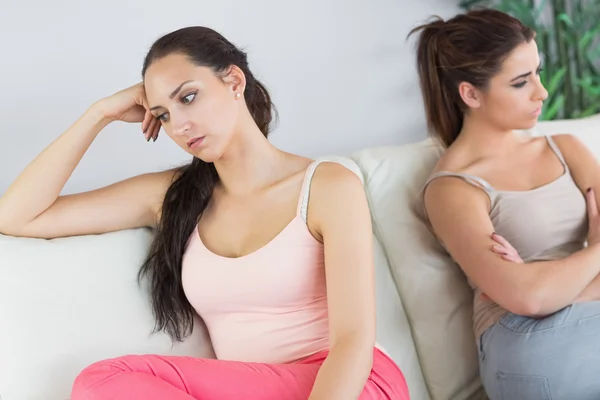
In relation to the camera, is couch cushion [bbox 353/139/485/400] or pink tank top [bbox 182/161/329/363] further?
couch cushion [bbox 353/139/485/400]

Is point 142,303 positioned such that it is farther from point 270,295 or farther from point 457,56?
point 457,56

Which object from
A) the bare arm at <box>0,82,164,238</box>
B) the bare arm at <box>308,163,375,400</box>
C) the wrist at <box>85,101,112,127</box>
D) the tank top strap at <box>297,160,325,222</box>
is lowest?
the bare arm at <box>308,163,375,400</box>

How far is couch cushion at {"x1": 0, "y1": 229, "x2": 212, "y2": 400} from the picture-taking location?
1.54 metres

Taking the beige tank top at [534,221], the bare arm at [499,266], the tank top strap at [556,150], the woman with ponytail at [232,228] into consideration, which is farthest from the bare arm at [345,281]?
the tank top strap at [556,150]

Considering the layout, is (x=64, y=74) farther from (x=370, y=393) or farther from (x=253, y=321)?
(x=370, y=393)

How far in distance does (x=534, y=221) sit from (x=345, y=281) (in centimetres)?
64

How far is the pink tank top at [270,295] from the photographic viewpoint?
5.14ft

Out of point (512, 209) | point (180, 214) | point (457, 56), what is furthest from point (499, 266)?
A: point (180, 214)

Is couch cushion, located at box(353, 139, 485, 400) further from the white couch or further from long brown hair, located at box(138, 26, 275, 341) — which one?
long brown hair, located at box(138, 26, 275, 341)

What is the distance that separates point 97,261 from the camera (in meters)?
1.66

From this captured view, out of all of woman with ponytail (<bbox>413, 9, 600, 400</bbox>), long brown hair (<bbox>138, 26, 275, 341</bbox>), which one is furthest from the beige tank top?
long brown hair (<bbox>138, 26, 275, 341</bbox>)

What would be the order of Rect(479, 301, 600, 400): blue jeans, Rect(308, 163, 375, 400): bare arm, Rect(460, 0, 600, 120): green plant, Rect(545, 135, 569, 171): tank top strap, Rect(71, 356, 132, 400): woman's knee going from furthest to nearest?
Rect(460, 0, 600, 120): green plant → Rect(545, 135, 569, 171): tank top strap → Rect(479, 301, 600, 400): blue jeans → Rect(308, 163, 375, 400): bare arm → Rect(71, 356, 132, 400): woman's knee

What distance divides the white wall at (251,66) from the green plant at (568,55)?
0.35 meters

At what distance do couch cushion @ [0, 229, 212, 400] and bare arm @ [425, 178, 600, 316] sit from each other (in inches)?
24.4
